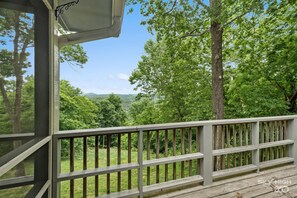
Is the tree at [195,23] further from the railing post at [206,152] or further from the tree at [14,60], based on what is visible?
the tree at [14,60]

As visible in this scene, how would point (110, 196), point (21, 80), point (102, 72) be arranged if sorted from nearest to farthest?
point (21, 80) → point (110, 196) → point (102, 72)

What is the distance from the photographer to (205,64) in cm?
820

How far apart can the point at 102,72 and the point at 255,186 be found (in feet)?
66.3

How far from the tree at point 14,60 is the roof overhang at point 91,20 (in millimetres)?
1053

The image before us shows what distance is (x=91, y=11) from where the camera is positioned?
260 cm

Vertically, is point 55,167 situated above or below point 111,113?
above

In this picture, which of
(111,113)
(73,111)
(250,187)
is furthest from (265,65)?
(111,113)

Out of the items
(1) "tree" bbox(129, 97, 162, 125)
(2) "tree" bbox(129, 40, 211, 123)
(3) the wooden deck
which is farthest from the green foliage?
(3) the wooden deck

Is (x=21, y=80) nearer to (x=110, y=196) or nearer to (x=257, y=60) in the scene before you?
(x=110, y=196)

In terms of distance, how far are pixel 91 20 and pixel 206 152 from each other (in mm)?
2470

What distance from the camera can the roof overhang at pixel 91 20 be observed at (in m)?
2.40

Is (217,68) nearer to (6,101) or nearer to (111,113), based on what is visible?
(6,101)

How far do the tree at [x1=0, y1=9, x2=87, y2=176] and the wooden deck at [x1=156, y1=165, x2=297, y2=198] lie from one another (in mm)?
2054

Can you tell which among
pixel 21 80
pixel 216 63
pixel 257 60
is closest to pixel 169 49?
pixel 216 63
